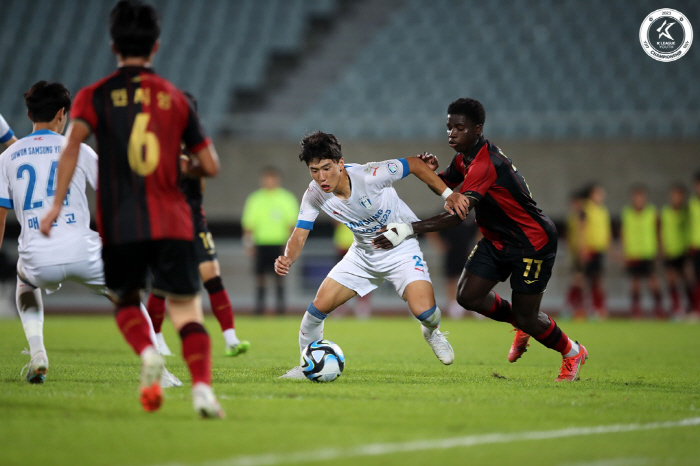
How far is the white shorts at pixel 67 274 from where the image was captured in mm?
5727

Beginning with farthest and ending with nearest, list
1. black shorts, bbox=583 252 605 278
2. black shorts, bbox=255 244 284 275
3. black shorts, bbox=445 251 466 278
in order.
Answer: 1. black shorts, bbox=445 251 466 278
2. black shorts, bbox=583 252 605 278
3. black shorts, bbox=255 244 284 275

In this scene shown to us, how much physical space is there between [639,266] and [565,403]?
38.4 feet

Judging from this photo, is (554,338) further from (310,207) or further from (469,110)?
(310,207)

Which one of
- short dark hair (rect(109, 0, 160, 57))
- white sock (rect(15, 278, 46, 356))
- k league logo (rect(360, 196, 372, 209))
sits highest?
short dark hair (rect(109, 0, 160, 57))

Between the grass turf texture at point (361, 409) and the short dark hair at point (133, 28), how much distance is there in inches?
76.4

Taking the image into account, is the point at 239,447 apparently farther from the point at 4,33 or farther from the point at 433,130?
the point at 4,33

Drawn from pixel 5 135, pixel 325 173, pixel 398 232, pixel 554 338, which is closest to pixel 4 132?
pixel 5 135

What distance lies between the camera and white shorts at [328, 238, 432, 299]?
6.93 meters

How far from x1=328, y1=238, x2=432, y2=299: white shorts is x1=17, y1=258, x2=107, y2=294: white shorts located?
1.94 m

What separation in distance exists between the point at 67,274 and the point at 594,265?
12.0 meters

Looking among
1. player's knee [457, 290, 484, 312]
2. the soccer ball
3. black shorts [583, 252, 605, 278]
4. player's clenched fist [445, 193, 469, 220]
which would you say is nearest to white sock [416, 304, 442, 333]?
player's knee [457, 290, 484, 312]

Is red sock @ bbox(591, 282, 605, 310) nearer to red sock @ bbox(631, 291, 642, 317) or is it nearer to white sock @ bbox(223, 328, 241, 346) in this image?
red sock @ bbox(631, 291, 642, 317)

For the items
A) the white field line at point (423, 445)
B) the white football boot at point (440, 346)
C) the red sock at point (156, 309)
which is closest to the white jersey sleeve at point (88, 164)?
the red sock at point (156, 309)

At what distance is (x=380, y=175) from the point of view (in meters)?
6.73
